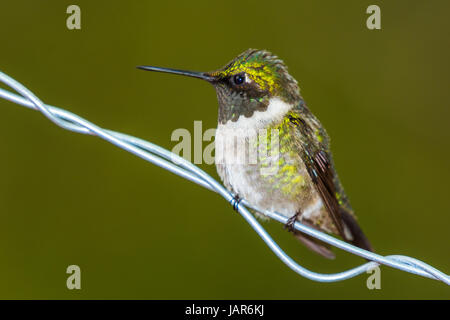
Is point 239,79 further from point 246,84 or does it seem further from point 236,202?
point 236,202

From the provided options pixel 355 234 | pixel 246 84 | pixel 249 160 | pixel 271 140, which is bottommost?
pixel 355 234

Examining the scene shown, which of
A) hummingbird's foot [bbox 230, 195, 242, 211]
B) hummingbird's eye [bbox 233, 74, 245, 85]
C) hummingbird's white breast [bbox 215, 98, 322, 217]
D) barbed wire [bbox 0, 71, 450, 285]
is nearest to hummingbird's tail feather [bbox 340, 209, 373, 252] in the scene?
hummingbird's white breast [bbox 215, 98, 322, 217]

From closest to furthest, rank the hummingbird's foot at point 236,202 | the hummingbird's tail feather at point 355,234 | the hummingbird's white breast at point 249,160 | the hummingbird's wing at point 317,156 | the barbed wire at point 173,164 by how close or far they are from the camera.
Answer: the barbed wire at point 173,164 < the hummingbird's foot at point 236,202 < the hummingbird's white breast at point 249,160 < the hummingbird's wing at point 317,156 < the hummingbird's tail feather at point 355,234

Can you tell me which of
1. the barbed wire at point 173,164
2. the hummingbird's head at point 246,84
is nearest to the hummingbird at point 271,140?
the hummingbird's head at point 246,84

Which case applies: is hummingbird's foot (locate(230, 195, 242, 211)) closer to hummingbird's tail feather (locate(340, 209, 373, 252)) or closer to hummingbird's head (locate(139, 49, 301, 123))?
hummingbird's head (locate(139, 49, 301, 123))

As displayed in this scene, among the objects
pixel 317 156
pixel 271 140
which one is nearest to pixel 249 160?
pixel 271 140

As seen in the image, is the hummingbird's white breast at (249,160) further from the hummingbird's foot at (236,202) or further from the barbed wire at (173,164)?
the barbed wire at (173,164)
